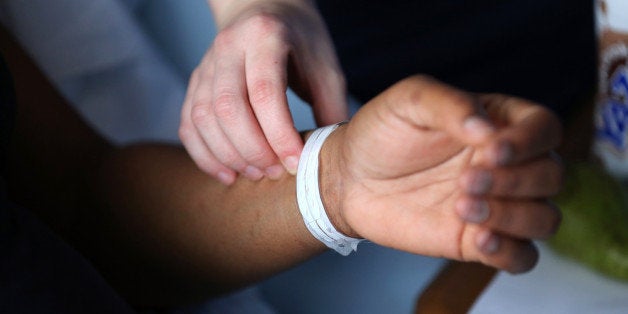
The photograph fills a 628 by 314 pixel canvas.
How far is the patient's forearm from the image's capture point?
0.61 metres

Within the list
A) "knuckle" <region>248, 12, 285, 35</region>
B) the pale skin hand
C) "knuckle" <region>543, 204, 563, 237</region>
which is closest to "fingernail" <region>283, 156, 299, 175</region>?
the pale skin hand

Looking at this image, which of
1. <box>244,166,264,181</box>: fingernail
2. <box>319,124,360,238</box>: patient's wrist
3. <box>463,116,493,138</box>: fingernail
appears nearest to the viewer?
<box>463,116,493,138</box>: fingernail

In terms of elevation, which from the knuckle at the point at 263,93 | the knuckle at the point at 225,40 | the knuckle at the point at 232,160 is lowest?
the knuckle at the point at 232,160

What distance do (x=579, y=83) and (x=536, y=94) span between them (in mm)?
77

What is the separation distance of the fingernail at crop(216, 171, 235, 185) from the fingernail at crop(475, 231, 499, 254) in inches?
10.8

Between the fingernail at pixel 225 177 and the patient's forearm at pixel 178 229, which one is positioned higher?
Answer: the fingernail at pixel 225 177

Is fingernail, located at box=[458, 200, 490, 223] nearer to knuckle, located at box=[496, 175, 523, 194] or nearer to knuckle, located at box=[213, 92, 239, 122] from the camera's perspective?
knuckle, located at box=[496, 175, 523, 194]

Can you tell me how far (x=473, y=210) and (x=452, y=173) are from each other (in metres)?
0.05

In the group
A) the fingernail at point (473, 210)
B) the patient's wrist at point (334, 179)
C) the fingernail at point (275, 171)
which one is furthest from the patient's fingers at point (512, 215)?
the fingernail at point (275, 171)

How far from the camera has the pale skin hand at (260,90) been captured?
53 centimetres

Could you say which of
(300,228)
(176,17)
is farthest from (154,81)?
(300,228)

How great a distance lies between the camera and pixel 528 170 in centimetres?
38

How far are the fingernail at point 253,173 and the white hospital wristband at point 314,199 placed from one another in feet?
0.20

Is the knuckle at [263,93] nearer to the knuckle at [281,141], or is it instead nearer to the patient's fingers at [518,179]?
the knuckle at [281,141]
